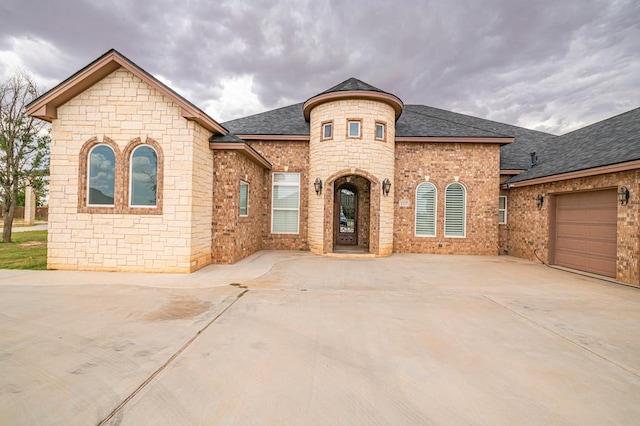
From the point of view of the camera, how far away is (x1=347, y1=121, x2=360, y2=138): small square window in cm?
1040

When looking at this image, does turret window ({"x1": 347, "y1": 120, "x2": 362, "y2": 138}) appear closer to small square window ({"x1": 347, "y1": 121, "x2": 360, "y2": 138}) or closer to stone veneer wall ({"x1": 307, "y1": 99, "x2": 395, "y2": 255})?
small square window ({"x1": 347, "y1": 121, "x2": 360, "y2": 138})

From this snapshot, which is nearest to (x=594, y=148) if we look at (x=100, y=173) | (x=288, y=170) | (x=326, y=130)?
(x=326, y=130)

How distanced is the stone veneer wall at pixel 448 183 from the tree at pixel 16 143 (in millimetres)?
17100

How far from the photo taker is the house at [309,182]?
7.20 metres

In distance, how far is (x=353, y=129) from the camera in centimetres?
1048

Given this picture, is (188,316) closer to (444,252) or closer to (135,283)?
(135,283)

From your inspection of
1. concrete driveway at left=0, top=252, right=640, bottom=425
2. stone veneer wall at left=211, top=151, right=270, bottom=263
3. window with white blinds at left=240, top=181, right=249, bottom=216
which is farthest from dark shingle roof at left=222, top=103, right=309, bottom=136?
concrete driveway at left=0, top=252, right=640, bottom=425

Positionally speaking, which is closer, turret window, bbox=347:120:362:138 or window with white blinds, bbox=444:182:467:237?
turret window, bbox=347:120:362:138

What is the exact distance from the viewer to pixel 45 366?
284cm

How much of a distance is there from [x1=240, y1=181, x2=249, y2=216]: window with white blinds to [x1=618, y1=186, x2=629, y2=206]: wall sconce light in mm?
10796

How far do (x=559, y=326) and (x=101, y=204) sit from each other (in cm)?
1023

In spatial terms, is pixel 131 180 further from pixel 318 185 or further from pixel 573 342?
pixel 573 342

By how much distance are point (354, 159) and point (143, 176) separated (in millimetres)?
6877

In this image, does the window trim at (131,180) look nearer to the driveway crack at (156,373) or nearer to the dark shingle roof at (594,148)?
the driveway crack at (156,373)
